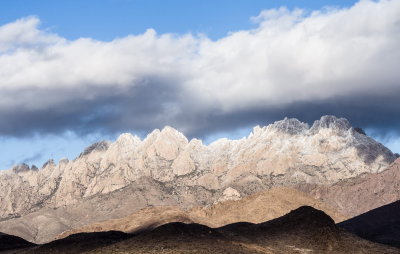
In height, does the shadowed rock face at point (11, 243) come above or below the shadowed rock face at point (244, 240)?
above

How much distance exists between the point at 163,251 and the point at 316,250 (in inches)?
1157

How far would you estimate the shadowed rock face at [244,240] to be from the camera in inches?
3853

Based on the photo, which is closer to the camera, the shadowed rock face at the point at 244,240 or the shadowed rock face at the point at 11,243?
the shadowed rock face at the point at 244,240

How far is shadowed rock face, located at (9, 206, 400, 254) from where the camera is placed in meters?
97.9

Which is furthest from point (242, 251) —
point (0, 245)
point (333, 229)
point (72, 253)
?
point (0, 245)

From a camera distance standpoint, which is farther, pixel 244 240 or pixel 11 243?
pixel 11 243

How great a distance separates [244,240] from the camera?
113312 millimetres

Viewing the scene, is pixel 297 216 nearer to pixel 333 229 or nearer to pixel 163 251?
pixel 333 229

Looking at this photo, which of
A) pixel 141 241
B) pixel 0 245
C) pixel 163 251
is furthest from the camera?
pixel 0 245

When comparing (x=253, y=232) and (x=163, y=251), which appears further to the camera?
(x=253, y=232)

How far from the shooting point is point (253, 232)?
12912 cm

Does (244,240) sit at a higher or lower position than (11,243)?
lower

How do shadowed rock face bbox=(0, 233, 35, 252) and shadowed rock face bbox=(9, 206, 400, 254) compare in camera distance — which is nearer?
shadowed rock face bbox=(9, 206, 400, 254)

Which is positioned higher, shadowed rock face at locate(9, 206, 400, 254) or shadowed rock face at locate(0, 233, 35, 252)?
shadowed rock face at locate(0, 233, 35, 252)
